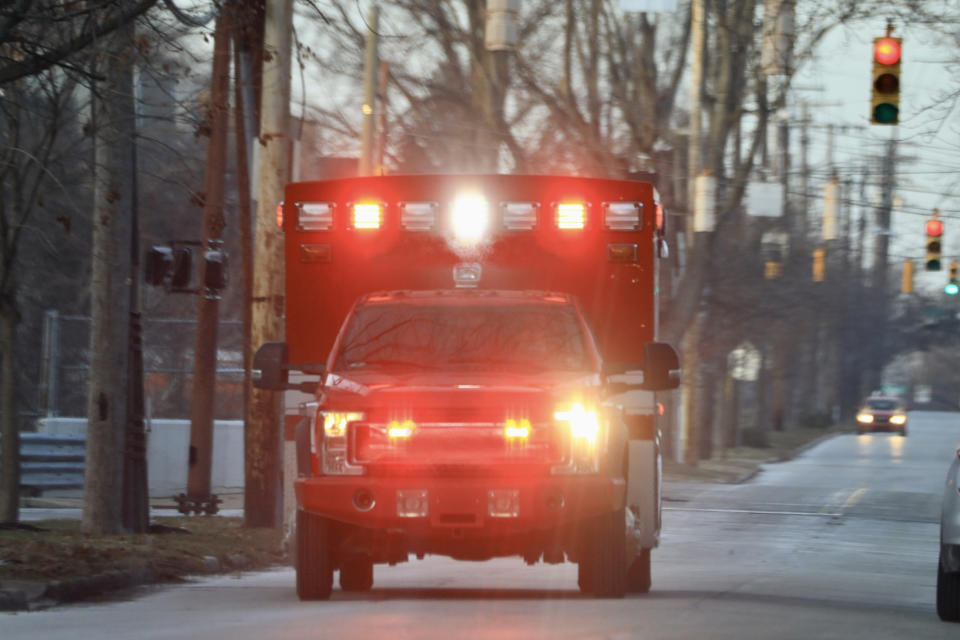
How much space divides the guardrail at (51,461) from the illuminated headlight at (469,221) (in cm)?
1457

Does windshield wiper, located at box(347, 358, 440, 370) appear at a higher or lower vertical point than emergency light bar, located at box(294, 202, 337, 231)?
lower

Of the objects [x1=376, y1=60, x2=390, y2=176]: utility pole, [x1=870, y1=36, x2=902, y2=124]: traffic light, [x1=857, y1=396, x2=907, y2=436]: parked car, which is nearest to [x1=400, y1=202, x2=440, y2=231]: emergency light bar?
[x1=870, y1=36, x2=902, y2=124]: traffic light

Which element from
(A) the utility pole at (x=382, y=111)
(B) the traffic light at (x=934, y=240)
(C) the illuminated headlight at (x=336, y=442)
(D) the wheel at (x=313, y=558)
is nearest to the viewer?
(C) the illuminated headlight at (x=336, y=442)

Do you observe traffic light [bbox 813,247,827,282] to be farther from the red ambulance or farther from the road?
the red ambulance

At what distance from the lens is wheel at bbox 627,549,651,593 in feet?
43.2

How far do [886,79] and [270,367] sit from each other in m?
11.6

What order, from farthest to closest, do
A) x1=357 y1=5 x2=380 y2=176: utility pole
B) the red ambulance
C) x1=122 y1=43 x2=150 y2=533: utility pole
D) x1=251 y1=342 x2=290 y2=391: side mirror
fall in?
x1=357 y1=5 x2=380 y2=176: utility pole
x1=122 y1=43 x2=150 y2=533: utility pole
x1=251 y1=342 x2=290 y2=391: side mirror
the red ambulance

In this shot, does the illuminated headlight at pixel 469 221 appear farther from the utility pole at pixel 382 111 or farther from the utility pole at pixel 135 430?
the utility pole at pixel 382 111

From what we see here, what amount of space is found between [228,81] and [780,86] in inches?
614

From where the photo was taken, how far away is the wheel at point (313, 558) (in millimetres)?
11250

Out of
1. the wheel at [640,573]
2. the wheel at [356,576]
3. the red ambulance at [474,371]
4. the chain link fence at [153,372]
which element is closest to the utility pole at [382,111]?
the chain link fence at [153,372]

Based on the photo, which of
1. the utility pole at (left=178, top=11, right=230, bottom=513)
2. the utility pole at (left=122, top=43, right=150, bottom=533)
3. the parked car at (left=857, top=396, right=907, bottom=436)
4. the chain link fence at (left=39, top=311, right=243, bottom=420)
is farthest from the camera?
the parked car at (left=857, top=396, right=907, bottom=436)

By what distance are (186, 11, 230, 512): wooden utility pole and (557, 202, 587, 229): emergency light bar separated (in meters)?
8.39

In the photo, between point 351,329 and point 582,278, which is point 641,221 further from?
point 351,329
